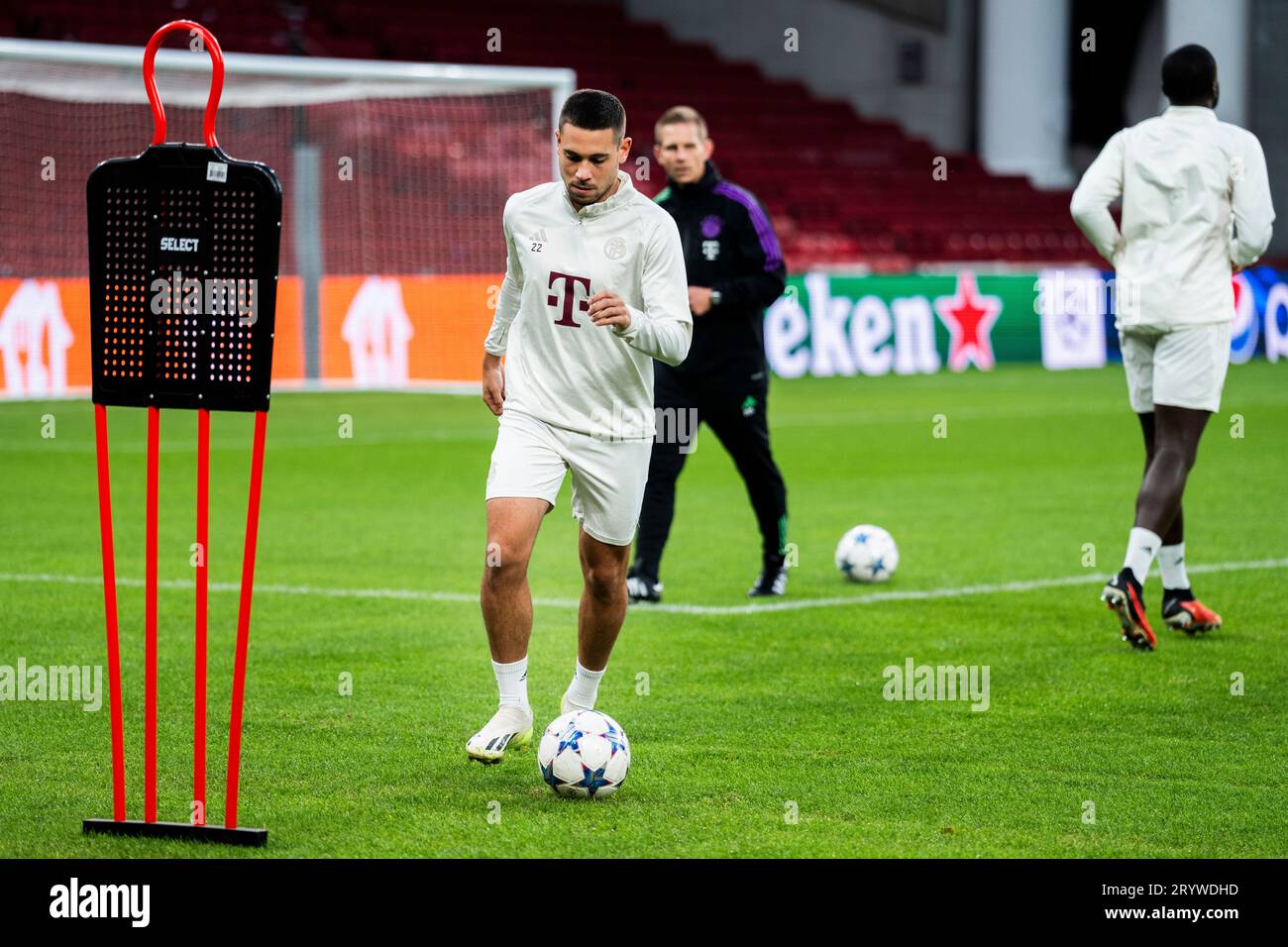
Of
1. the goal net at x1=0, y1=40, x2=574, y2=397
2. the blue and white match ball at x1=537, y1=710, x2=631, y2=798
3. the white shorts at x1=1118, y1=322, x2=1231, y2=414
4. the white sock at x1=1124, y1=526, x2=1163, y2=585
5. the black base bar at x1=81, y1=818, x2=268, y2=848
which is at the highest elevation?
the goal net at x1=0, y1=40, x2=574, y2=397

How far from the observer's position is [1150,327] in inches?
297

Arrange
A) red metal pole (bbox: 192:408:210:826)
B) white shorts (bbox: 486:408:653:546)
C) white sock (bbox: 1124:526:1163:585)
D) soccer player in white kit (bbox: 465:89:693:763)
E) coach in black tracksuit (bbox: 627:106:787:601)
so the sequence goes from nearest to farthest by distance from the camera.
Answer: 1. red metal pole (bbox: 192:408:210:826)
2. soccer player in white kit (bbox: 465:89:693:763)
3. white shorts (bbox: 486:408:653:546)
4. white sock (bbox: 1124:526:1163:585)
5. coach in black tracksuit (bbox: 627:106:787:601)

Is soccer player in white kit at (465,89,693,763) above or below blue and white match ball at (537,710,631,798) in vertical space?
above

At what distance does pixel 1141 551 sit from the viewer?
7.32 metres

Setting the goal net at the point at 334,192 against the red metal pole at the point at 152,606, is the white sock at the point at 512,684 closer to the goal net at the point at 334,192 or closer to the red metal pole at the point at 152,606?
the red metal pole at the point at 152,606

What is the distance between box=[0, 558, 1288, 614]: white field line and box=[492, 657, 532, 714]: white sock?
9.02ft

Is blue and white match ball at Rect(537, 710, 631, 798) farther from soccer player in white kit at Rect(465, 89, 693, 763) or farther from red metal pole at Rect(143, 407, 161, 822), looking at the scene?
red metal pole at Rect(143, 407, 161, 822)

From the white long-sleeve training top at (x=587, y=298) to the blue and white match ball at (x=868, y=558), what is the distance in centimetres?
361

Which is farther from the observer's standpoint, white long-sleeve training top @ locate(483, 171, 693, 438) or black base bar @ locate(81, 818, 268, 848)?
white long-sleeve training top @ locate(483, 171, 693, 438)

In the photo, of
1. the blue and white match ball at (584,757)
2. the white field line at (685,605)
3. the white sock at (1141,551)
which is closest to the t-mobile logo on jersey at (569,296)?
the blue and white match ball at (584,757)

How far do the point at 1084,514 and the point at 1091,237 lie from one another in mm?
4160

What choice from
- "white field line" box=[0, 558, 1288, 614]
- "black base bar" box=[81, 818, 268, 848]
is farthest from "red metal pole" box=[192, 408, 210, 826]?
"white field line" box=[0, 558, 1288, 614]

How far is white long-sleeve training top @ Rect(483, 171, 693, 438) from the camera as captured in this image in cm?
542

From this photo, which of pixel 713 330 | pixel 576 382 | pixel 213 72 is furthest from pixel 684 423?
pixel 213 72
